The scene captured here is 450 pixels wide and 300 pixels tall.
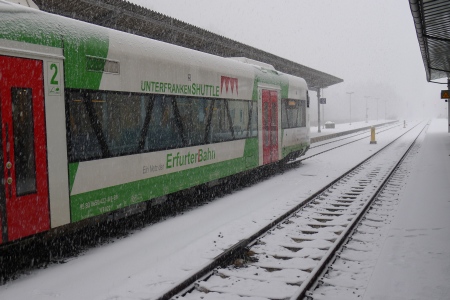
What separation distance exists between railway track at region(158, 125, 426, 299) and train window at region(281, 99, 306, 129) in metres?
4.86

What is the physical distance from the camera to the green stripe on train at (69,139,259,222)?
6.45 meters

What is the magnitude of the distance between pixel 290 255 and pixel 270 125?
7660 millimetres

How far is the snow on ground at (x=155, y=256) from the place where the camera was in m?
5.27

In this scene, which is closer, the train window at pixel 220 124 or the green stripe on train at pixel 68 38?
the green stripe on train at pixel 68 38

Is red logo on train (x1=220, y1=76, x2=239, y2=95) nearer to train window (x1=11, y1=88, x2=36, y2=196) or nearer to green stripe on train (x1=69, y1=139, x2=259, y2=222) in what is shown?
green stripe on train (x1=69, y1=139, x2=259, y2=222)

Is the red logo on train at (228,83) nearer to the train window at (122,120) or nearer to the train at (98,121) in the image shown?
the train at (98,121)

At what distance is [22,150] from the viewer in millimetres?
5547

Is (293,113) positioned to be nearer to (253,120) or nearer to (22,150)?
(253,120)

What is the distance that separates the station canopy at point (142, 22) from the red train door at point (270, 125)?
4.33 metres

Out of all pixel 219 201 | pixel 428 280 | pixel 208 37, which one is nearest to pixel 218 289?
pixel 428 280

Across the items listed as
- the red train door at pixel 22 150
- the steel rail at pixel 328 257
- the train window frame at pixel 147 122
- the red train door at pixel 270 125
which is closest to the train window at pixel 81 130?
the train window frame at pixel 147 122

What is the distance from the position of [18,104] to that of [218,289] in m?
3.14

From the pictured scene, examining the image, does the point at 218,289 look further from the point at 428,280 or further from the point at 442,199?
the point at 442,199

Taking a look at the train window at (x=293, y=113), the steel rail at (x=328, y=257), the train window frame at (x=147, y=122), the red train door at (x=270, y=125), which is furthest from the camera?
the train window at (x=293, y=113)
